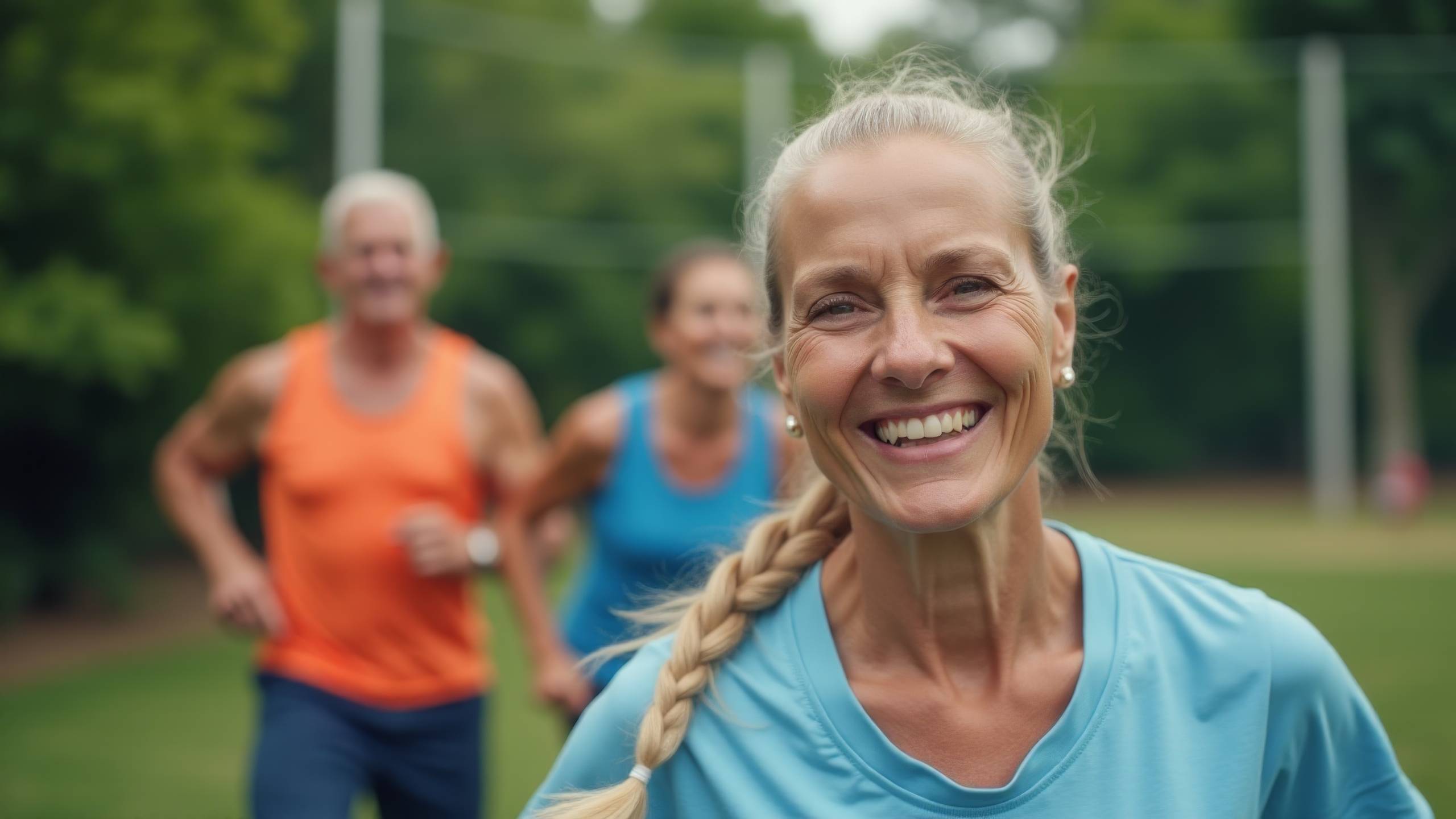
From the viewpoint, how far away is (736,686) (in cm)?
217

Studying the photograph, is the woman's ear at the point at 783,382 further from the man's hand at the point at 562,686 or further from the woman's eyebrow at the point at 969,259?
the man's hand at the point at 562,686

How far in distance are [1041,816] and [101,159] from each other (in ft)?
34.3

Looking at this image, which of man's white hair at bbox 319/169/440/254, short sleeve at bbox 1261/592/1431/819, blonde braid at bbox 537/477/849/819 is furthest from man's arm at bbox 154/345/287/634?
short sleeve at bbox 1261/592/1431/819

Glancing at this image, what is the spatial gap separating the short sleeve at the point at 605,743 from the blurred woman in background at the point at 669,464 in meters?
2.37

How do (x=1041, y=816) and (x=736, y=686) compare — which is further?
(x=736, y=686)

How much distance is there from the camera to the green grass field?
23.5ft

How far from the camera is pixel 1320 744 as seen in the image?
211 centimetres

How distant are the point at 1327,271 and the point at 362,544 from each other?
20.8m

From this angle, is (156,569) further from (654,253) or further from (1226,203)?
(1226,203)

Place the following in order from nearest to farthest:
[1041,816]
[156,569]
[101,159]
→ [1041,816] < [101,159] < [156,569]

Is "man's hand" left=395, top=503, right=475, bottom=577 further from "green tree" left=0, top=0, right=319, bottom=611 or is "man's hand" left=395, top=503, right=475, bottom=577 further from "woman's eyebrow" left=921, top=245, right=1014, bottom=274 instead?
"green tree" left=0, top=0, right=319, bottom=611

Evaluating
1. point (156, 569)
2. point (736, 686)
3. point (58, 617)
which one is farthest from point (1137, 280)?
point (736, 686)

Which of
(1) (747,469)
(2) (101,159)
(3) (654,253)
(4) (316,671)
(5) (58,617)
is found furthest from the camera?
(3) (654,253)

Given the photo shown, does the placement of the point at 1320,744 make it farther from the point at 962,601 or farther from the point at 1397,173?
the point at 1397,173
